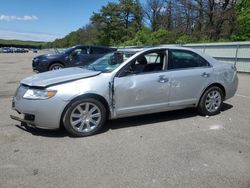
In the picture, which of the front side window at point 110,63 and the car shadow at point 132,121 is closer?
the car shadow at point 132,121

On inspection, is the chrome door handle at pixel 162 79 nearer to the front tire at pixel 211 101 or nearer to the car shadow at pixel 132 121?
the car shadow at pixel 132 121

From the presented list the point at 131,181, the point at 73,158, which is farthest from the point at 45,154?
the point at 131,181

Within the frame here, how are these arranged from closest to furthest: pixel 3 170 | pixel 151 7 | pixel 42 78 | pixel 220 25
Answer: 1. pixel 3 170
2. pixel 42 78
3. pixel 220 25
4. pixel 151 7

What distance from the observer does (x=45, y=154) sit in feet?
14.1

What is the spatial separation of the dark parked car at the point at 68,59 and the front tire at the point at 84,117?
864 cm

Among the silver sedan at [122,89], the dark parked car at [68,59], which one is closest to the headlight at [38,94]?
the silver sedan at [122,89]

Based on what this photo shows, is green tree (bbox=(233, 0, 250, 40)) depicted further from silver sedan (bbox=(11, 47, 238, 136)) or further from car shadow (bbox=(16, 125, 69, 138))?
car shadow (bbox=(16, 125, 69, 138))

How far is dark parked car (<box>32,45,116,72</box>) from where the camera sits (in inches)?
543

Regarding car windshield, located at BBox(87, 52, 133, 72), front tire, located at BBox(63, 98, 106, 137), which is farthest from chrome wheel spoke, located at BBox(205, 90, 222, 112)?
front tire, located at BBox(63, 98, 106, 137)

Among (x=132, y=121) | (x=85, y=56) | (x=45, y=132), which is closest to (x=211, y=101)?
(x=132, y=121)

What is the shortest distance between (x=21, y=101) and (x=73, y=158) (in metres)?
1.53

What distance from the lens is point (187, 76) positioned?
5.98 metres

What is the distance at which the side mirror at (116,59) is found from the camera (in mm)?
5614

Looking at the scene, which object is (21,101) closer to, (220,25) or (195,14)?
(220,25)
